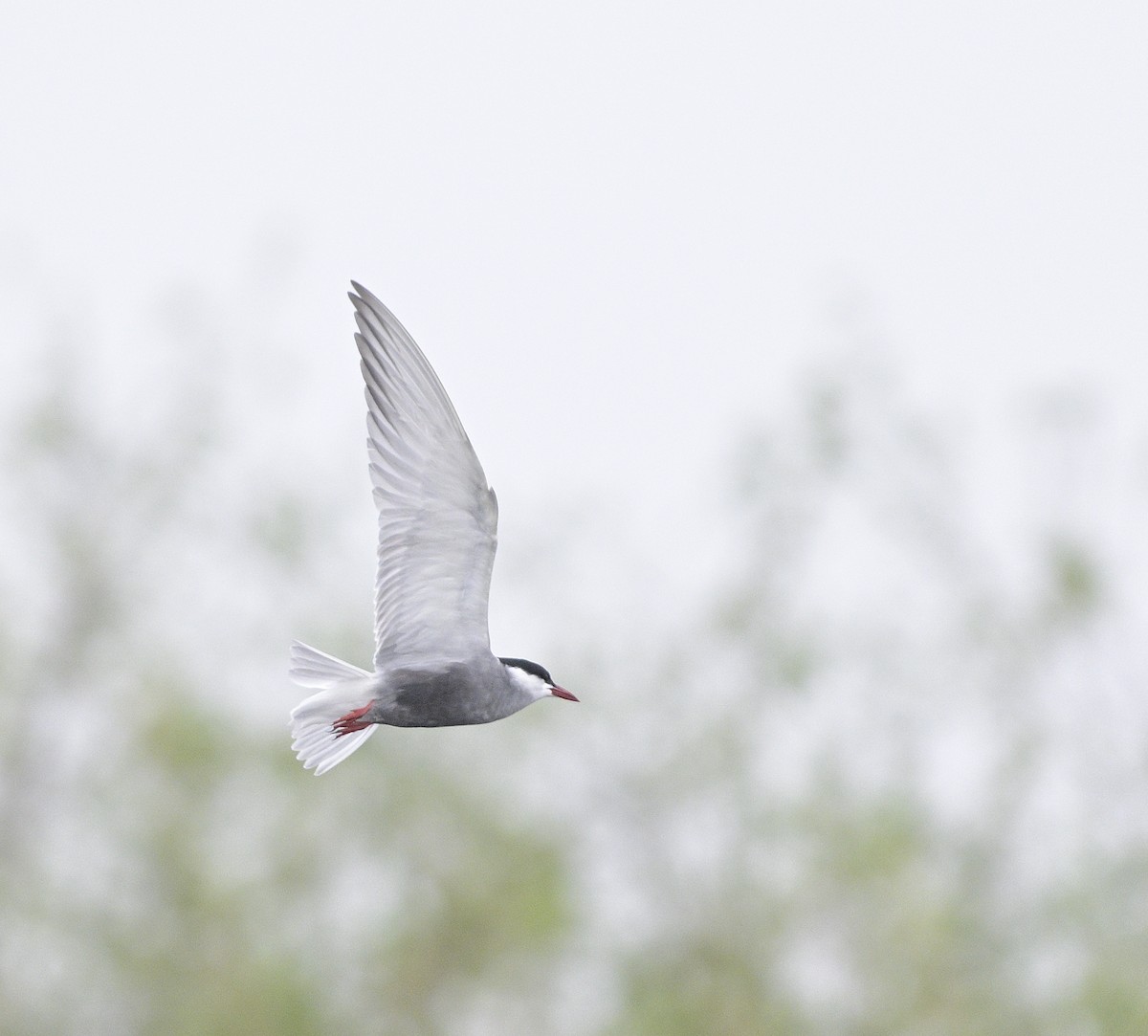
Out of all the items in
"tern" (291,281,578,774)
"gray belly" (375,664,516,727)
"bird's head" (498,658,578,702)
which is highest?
"tern" (291,281,578,774)

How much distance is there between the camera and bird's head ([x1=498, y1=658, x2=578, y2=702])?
455cm

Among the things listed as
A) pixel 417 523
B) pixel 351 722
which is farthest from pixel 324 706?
pixel 417 523

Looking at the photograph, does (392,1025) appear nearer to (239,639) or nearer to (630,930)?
(630,930)

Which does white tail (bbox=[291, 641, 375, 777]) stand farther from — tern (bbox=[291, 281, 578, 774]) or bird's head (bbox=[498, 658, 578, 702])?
bird's head (bbox=[498, 658, 578, 702])

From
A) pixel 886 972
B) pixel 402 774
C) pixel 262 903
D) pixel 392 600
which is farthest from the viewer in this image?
pixel 402 774

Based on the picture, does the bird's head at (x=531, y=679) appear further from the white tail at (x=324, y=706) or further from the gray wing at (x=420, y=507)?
the white tail at (x=324, y=706)

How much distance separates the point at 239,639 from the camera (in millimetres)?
12406

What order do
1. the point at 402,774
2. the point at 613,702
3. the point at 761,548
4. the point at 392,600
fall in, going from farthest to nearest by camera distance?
1. the point at 761,548
2. the point at 613,702
3. the point at 402,774
4. the point at 392,600

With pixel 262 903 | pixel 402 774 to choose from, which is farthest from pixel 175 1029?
pixel 402 774

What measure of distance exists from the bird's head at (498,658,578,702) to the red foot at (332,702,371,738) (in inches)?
15.0

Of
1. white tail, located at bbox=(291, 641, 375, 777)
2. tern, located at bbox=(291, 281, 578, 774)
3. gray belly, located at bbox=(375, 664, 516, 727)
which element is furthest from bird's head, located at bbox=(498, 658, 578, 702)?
white tail, located at bbox=(291, 641, 375, 777)

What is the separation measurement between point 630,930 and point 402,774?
1.81 metres

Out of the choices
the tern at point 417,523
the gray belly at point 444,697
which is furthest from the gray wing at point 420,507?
the gray belly at point 444,697

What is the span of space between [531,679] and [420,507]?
53 centimetres
